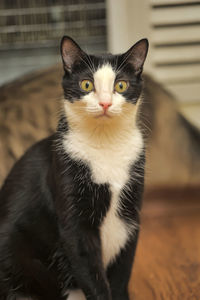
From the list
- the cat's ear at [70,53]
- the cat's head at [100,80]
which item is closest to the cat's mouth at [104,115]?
the cat's head at [100,80]

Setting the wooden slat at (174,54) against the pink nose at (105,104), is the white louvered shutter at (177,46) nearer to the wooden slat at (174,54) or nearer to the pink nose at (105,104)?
the wooden slat at (174,54)

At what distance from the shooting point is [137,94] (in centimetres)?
101

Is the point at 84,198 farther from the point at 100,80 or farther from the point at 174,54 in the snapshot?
the point at 174,54

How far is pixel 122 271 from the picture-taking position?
1075mm

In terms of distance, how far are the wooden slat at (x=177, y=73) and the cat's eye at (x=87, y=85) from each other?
0.86m

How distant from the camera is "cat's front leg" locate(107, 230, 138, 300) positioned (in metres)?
1.07

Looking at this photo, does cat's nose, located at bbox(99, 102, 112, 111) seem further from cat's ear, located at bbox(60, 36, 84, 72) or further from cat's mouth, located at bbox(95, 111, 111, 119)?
cat's ear, located at bbox(60, 36, 84, 72)

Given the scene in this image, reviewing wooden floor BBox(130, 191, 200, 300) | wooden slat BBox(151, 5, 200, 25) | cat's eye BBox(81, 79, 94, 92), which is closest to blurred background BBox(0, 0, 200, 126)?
wooden slat BBox(151, 5, 200, 25)

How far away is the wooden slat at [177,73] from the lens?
1.77 meters

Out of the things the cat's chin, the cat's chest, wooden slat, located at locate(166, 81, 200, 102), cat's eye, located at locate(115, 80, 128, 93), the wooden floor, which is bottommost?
the wooden floor

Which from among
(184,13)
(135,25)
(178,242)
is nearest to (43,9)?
(135,25)

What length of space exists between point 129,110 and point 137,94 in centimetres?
5

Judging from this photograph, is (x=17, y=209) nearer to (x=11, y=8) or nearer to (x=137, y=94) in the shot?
(x=137, y=94)

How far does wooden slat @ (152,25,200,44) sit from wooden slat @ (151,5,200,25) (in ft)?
0.10
